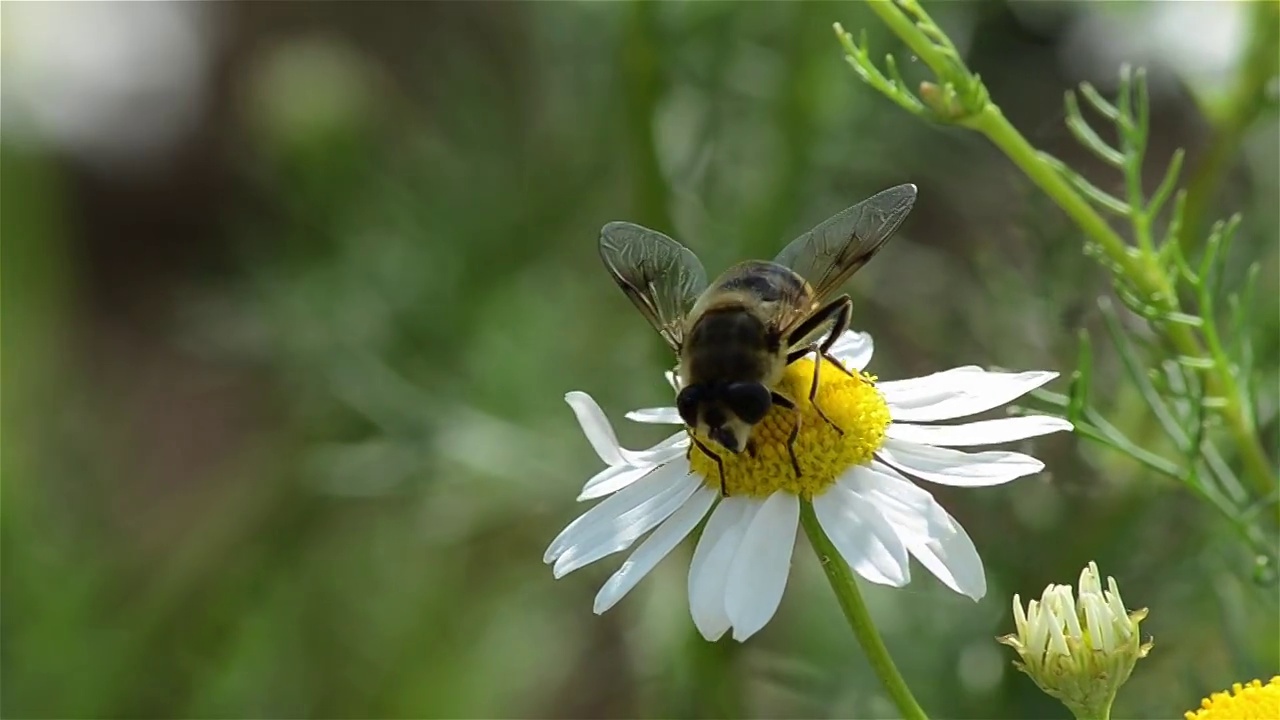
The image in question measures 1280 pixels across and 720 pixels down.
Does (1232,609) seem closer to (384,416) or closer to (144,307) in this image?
(384,416)

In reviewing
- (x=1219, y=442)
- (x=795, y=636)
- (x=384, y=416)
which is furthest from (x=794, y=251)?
(x=384, y=416)

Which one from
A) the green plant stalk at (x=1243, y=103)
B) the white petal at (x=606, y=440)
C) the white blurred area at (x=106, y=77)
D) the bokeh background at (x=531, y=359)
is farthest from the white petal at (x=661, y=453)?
the white blurred area at (x=106, y=77)

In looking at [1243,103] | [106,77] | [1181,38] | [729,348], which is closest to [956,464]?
[729,348]

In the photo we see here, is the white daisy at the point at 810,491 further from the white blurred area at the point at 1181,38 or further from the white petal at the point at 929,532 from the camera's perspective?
the white blurred area at the point at 1181,38

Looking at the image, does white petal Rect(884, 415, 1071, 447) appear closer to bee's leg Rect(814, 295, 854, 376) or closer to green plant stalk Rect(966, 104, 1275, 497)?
bee's leg Rect(814, 295, 854, 376)

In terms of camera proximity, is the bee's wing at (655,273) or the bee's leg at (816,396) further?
the bee's wing at (655,273)

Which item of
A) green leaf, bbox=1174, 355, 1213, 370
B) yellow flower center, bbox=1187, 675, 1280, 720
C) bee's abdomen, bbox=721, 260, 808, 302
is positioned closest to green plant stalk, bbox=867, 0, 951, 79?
bee's abdomen, bbox=721, 260, 808, 302

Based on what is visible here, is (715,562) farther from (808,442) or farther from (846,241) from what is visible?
(846,241)

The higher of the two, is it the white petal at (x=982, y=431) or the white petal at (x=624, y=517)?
the white petal at (x=982, y=431)
